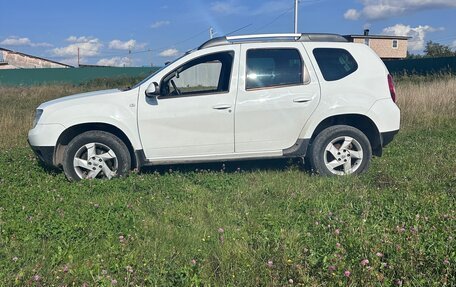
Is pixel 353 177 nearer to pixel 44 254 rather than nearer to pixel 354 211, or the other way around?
pixel 354 211

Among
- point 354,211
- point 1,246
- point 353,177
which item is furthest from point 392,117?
point 1,246

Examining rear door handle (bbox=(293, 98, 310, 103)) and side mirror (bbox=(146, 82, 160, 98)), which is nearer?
side mirror (bbox=(146, 82, 160, 98))

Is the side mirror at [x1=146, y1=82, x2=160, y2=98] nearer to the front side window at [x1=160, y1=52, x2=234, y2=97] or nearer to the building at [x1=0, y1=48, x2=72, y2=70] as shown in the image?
the front side window at [x1=160, y1=52, x2=234, y2=97]

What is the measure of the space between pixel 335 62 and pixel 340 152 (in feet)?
4.09

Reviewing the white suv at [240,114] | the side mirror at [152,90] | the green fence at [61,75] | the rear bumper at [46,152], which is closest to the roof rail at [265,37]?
the white suv at [240,114]

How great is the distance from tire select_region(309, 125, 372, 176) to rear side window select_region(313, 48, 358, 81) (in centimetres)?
72

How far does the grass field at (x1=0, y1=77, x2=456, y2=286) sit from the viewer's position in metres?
2.93

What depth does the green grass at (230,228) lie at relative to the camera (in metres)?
2.93

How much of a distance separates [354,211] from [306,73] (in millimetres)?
2198

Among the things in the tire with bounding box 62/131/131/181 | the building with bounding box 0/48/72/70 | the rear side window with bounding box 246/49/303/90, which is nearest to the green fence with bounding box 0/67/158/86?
the building with bounding box 0/48/72/70

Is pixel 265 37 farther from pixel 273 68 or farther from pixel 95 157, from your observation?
pixel 95 157

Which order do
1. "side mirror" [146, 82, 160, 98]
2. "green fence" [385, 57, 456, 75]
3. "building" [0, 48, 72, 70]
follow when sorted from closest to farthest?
1. "side mirror" [146, 82, 160, 98]
2. "green fence" [385, 57, 456, 75]
3. "building" [0, 48, 72, 70]

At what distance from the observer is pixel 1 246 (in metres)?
3.42

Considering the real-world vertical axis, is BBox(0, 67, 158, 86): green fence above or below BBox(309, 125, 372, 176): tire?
above
